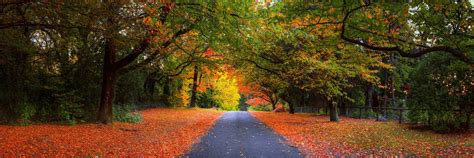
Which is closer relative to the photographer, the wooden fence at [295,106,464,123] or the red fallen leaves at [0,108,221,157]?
the red fallen leaves at [0,108,221,157]

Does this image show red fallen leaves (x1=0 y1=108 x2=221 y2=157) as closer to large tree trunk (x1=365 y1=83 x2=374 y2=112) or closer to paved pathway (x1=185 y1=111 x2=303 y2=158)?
paved pathway (x1=185 y1=111 x2=303 y2=158)

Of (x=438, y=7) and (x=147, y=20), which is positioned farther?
(x=147, y=20)

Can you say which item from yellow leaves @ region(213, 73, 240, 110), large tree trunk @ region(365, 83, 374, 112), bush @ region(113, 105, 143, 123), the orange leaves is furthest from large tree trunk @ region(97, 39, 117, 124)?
yellow leaves @ region(213, 73, 240, 110)

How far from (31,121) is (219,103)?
4531 centimetres

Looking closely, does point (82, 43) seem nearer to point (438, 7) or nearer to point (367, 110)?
point (438, 7)

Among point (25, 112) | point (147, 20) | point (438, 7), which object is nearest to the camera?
point (438, 7)

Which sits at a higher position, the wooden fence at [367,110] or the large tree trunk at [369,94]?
the large tree trunk at [369,94]

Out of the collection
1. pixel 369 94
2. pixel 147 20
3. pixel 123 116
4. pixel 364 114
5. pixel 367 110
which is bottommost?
pixel 123 116

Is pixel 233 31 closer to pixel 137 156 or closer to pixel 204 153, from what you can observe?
pixel 204 153

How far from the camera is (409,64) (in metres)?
34.6

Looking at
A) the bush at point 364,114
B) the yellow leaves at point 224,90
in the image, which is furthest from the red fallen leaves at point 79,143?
the yellow leaves at point 224,90

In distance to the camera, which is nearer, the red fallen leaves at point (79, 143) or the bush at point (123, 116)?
the red fallen leaves at point (79, 143)

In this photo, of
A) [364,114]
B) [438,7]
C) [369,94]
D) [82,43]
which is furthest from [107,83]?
[369,94]

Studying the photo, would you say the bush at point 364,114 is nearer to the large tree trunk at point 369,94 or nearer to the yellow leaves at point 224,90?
the large tree trunk at point 369,94
